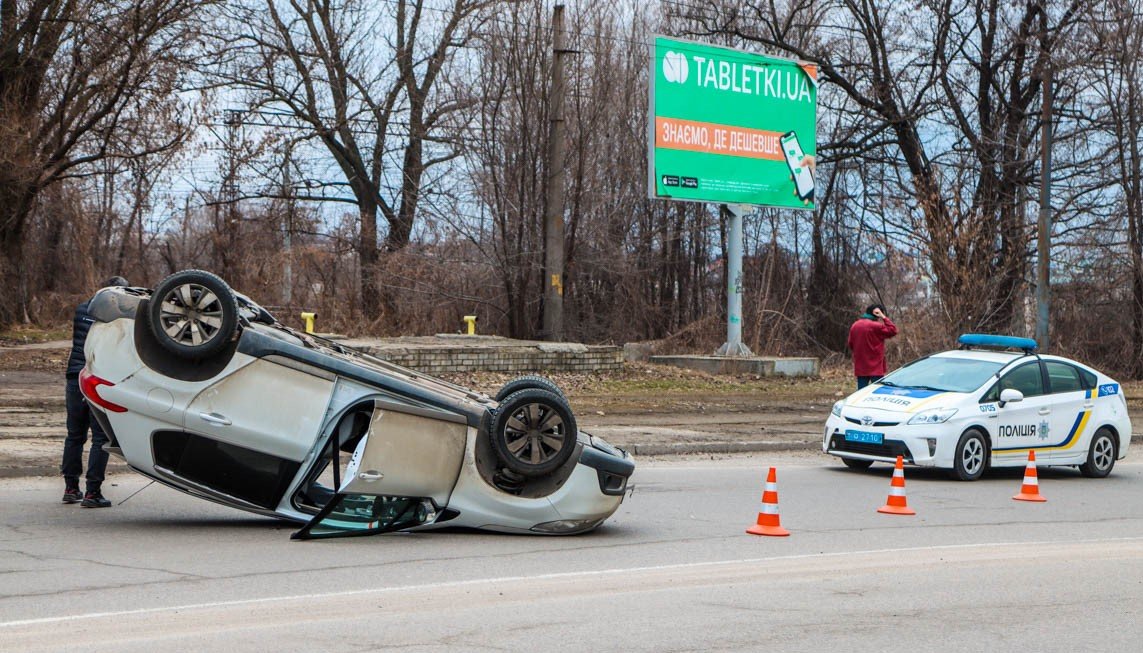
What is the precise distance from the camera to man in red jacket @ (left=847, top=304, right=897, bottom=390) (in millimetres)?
18109

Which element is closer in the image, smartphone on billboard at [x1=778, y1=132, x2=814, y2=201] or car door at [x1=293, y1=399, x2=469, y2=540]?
car door at [x1=293, y1=399, x2=469, y2=540]

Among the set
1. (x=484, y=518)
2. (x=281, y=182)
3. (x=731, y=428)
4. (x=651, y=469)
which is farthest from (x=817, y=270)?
(x=484, y=518)

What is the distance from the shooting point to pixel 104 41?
80.9 feet

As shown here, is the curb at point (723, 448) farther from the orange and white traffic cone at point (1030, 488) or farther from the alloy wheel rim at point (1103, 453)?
the orange and white traffic cone at point (1030, 488)

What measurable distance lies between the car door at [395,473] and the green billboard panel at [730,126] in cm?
1858

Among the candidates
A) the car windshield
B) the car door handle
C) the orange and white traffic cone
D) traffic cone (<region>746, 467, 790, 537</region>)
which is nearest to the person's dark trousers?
the car door handle

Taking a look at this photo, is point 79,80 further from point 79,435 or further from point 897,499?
point 897,499

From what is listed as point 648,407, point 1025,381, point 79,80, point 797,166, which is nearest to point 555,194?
point 797,166

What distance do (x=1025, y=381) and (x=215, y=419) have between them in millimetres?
10066

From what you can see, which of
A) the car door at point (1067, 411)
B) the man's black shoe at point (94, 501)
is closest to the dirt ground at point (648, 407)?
the man's black shoe at point (94, 501)

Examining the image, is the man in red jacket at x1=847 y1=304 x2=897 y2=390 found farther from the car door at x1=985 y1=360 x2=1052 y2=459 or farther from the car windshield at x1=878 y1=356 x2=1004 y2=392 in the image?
the car door at x1=985 y1=360 x2=1052 y2=459

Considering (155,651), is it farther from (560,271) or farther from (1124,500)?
(560,271)

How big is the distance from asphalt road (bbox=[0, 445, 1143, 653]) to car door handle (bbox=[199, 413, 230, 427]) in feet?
2.76

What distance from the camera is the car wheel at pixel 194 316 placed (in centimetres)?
820
